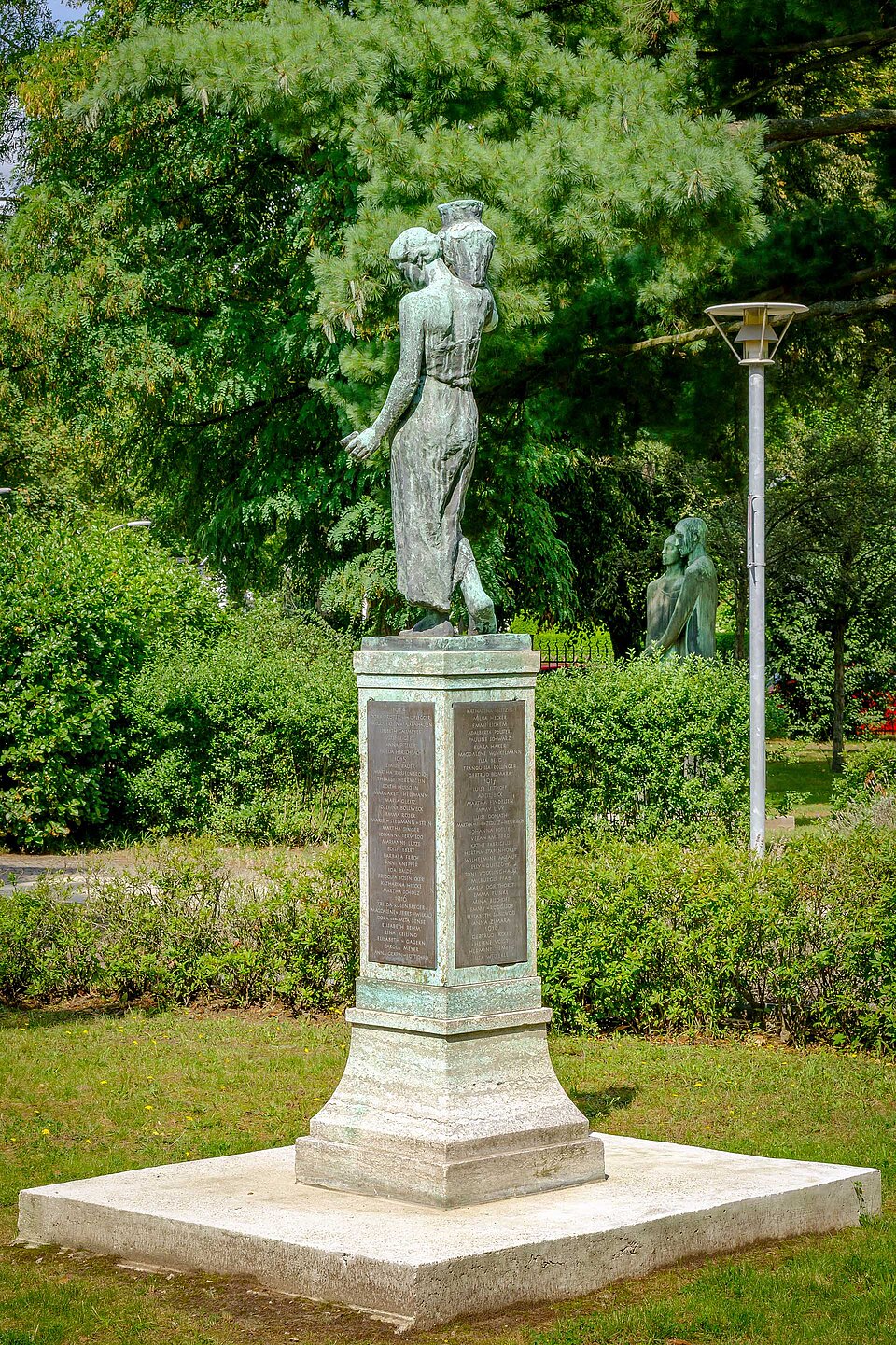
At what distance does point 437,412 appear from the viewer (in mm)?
6941

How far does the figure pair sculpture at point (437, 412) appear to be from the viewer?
6914 millimetres

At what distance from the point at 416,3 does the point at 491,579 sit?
35.7 feet

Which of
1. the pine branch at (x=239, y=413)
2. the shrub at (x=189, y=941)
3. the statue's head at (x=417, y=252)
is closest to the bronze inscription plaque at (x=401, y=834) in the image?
the statue's head at (x=417, y=252)

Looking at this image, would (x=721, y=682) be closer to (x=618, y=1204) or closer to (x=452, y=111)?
(x=452, y=111)

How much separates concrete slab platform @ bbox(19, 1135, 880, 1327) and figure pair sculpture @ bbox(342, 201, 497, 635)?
217 cm

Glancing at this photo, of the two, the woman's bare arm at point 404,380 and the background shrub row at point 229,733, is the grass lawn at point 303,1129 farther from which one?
the background shrub row at point 229,733

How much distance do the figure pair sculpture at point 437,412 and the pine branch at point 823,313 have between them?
8.47 metres

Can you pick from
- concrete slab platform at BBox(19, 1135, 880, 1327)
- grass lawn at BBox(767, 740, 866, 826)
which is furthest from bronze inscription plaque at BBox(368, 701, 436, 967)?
grass lawn at BBox(767, 740, 866, 826)

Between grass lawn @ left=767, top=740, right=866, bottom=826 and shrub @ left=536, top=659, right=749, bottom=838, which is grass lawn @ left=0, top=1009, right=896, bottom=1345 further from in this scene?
shrub @ left=536, top=659, right=749, bottom=838

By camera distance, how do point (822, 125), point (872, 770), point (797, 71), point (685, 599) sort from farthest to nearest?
point (685, 599)
point (797, 71)
point (872, 770)
point (822, 125)

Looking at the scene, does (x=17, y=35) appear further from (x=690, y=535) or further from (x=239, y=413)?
(x=690, y=535)

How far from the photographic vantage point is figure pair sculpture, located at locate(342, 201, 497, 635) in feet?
22.7

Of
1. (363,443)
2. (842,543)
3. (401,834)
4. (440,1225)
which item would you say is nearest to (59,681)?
(363,443)

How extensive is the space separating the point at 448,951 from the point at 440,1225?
3.15 ft
